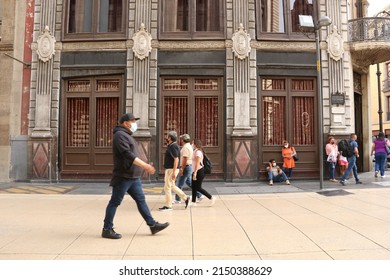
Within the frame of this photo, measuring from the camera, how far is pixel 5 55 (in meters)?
13.5

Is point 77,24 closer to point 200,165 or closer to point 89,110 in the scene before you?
point 89,110

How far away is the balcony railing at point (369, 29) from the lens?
13641mm

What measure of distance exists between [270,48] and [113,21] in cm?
696

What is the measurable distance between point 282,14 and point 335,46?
269 centimetres

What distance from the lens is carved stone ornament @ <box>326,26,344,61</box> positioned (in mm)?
13336

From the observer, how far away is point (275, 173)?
12.5 meters

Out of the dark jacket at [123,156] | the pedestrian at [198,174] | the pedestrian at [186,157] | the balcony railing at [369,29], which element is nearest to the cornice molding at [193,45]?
the balcony railing at [369,29]

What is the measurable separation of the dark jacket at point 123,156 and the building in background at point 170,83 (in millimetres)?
7630

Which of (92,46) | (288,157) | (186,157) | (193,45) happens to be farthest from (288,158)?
(92,46)

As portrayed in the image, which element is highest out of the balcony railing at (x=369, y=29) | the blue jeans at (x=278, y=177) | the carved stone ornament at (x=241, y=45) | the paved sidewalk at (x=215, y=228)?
the balcony railing at (x=369, y=29)

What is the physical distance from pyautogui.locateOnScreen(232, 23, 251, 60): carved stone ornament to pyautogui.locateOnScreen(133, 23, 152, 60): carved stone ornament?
3540mm

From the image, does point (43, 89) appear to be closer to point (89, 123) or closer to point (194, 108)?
point (89, 123)

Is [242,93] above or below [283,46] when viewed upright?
below

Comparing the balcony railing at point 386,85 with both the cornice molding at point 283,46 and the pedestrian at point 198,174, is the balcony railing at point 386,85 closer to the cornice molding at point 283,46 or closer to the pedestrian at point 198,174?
the cornice molding at point 283,46
